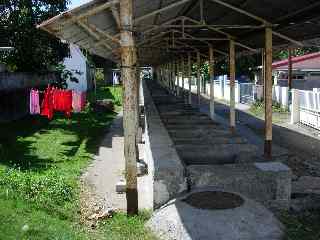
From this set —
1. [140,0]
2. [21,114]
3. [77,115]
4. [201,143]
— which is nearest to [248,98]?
[77,115]

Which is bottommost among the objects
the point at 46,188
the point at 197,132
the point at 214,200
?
the point at 46,188

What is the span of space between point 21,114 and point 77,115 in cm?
413

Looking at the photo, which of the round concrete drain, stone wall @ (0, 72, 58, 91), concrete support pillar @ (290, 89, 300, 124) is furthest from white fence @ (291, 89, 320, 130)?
the round concrete drain

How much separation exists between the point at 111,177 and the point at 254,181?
488 cm

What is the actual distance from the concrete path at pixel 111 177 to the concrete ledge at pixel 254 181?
95 centimetres

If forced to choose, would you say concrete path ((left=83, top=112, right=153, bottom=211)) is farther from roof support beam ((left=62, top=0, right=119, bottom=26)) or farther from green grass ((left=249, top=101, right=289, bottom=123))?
green grass ((left=249, top=101, right=289, bottom=123))

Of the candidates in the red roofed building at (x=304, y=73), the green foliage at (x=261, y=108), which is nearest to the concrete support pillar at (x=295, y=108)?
the green foliage at (x=261, y=108)

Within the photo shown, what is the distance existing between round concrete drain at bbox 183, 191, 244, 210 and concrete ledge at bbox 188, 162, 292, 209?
32cm

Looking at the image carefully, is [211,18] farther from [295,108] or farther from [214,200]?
[295,108]

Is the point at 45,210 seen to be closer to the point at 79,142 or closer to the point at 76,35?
the point at 76,35

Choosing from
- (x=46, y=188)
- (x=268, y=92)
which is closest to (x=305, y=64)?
(x=268, y=92)

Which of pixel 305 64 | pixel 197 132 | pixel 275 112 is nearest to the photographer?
pixel 197 132

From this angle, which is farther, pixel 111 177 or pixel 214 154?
Answer: pixel 111 177

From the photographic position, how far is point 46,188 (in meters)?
9.12
